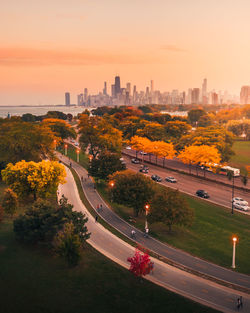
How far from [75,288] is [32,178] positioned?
24120 mm

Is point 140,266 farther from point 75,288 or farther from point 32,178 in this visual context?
point 32,178

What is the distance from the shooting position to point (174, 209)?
45969mm

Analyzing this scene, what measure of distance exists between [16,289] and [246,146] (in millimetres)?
114688

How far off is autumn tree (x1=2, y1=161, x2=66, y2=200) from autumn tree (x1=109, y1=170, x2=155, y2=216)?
11.1 metres

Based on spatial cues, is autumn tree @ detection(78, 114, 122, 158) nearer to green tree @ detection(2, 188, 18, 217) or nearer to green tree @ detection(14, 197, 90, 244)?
green tree @ detection(2, 188, 18, 217)

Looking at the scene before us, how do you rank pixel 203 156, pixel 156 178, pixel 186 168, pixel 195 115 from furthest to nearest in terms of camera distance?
pixel 195 115, pixel 186 168, pixel 203 156, pixel 156 178

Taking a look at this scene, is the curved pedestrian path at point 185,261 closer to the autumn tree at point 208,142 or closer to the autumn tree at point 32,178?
the autumn tree at point 32,178

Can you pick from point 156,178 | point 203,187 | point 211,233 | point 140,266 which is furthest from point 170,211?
point 156,178

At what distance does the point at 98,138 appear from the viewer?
8756 cm

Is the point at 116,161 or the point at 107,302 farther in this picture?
the point at 116,161

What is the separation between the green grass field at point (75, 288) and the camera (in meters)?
28.5

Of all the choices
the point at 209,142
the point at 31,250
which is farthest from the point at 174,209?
the point at 209,142

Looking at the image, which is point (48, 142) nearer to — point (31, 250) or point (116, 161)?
point (116, 161)

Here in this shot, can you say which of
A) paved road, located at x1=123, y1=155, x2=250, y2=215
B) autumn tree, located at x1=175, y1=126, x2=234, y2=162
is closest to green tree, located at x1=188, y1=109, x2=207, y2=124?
autumn tree, located at x1=175, y1=126, x2=234, y2=162
